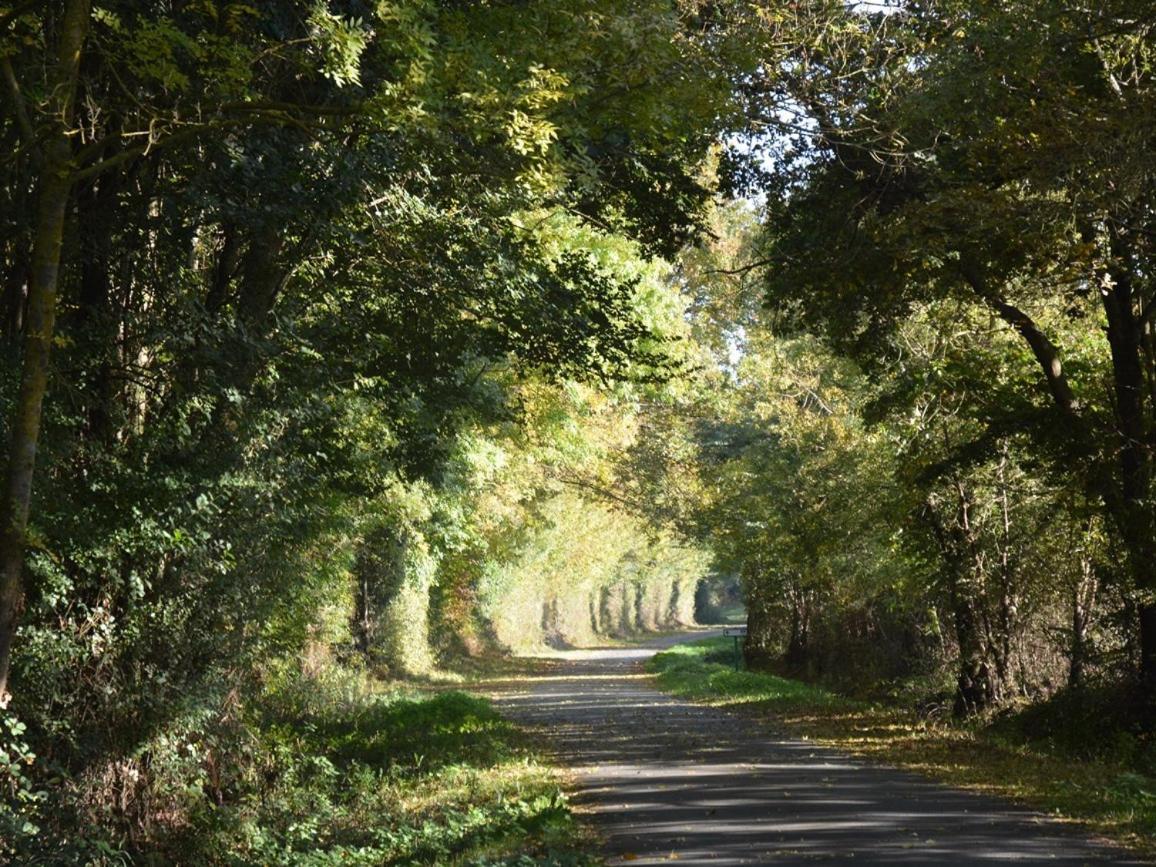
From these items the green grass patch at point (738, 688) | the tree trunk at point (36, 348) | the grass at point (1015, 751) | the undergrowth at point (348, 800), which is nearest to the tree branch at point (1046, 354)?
the grass at point (1015, 751)

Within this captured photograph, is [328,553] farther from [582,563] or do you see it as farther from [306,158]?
[582,563]

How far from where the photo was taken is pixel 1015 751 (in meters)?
16.5

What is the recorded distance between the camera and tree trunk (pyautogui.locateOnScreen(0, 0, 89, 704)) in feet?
29.0

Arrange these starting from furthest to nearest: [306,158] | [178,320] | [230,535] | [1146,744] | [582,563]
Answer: [582,563], [1146,744], [230,535], [178,320], [306,158]

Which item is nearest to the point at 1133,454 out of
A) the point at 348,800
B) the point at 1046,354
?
the point at 1046,354

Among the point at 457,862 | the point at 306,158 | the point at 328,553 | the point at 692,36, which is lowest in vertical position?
the point at 457,862

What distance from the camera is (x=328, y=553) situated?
2203cm

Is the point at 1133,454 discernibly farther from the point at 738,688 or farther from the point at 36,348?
the point at 738,688

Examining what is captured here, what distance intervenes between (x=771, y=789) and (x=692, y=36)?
7984 mm

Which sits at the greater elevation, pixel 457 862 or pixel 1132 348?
pixel 1132 348

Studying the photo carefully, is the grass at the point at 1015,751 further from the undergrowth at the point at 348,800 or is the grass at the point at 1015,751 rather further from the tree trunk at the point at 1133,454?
the undergrowth at the point at 348,800

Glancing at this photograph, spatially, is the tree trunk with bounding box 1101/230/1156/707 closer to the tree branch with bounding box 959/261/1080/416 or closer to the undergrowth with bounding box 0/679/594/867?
the tree branch with bounding box 959/261/1080/416

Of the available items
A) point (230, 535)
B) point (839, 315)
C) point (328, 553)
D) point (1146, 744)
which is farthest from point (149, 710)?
point (1146, 744)

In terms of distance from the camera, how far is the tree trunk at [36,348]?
29.0ft
